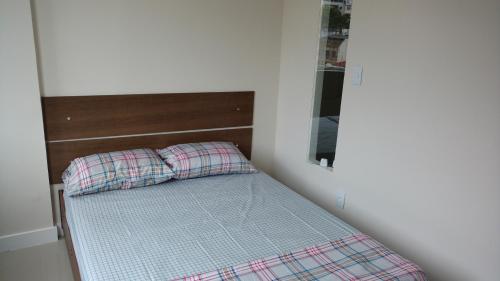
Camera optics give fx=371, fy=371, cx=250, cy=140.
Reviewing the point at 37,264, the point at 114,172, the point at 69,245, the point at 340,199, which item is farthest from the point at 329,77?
the point at 37,264

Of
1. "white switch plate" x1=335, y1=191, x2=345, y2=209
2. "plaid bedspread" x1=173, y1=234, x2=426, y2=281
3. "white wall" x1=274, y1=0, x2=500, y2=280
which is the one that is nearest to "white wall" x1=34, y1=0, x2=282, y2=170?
"white wall" x1=274, y1=0, x2=500, y2=280

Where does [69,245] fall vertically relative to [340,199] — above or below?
below

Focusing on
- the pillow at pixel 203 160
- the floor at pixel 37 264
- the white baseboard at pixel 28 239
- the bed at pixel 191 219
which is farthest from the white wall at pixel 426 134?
the white baseboard at pixel 28 239

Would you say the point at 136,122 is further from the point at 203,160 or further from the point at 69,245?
the point at 69,245

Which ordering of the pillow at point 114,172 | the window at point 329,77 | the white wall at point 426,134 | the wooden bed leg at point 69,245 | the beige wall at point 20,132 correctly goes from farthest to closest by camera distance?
1. the window at point 329,77
2. the pillow at point 114,172
3. the beige wall at point 20,132
4. the wooden bed leg at point 69,245
5. the white wall at point 426,134

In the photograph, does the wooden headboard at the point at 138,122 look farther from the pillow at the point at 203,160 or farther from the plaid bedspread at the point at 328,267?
the plaid bedspread at the point at 328,267

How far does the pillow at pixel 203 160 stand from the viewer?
2594 millimetres

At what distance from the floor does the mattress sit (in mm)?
376

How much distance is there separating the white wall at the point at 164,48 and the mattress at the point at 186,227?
0.78 meters

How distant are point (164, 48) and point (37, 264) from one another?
1656mm

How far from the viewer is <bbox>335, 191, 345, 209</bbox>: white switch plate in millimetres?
2648

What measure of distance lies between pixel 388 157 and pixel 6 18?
238cm

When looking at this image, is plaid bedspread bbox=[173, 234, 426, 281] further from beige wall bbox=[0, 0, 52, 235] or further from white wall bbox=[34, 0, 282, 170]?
white wall bbox=[34, 0, 282, 170]

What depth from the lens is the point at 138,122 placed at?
2.72m
